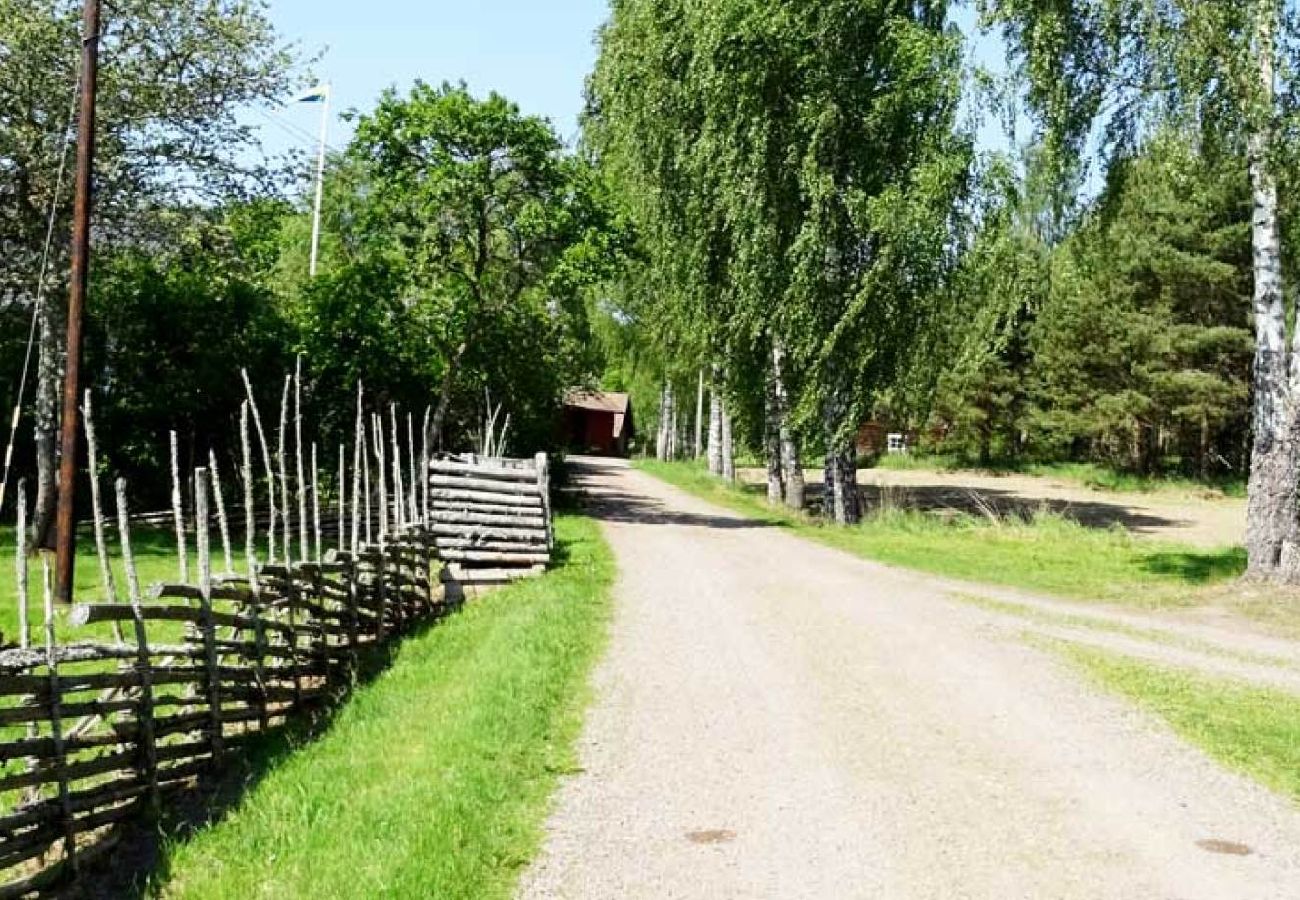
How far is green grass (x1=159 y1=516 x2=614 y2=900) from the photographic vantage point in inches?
215

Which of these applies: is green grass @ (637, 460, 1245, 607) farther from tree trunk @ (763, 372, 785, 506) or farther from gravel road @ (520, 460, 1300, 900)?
gravel road @ (520, 460, 1300, 900)

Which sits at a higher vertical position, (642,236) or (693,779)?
(642,236)

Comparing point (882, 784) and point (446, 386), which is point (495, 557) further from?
point (882, 784)

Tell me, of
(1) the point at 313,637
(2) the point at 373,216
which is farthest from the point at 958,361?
(1) the point at 313,637

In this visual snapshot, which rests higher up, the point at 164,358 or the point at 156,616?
the point at 164,358

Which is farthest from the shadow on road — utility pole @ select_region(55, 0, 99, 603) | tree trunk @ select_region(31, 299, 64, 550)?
utility pole @ select_region(55, 0, 99, 603)

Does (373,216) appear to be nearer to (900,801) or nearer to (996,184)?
(996,184)

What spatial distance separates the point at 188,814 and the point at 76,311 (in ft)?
29.1

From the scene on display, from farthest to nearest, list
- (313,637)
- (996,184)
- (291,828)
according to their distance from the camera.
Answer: (996,184)
(313,637)
(291,828)

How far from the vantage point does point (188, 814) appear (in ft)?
22.9

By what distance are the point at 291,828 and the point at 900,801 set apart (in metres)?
3.20

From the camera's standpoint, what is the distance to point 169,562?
17.4m

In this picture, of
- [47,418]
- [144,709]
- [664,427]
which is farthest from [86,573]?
[664,427]

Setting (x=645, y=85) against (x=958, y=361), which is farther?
(x=645, y=85)
